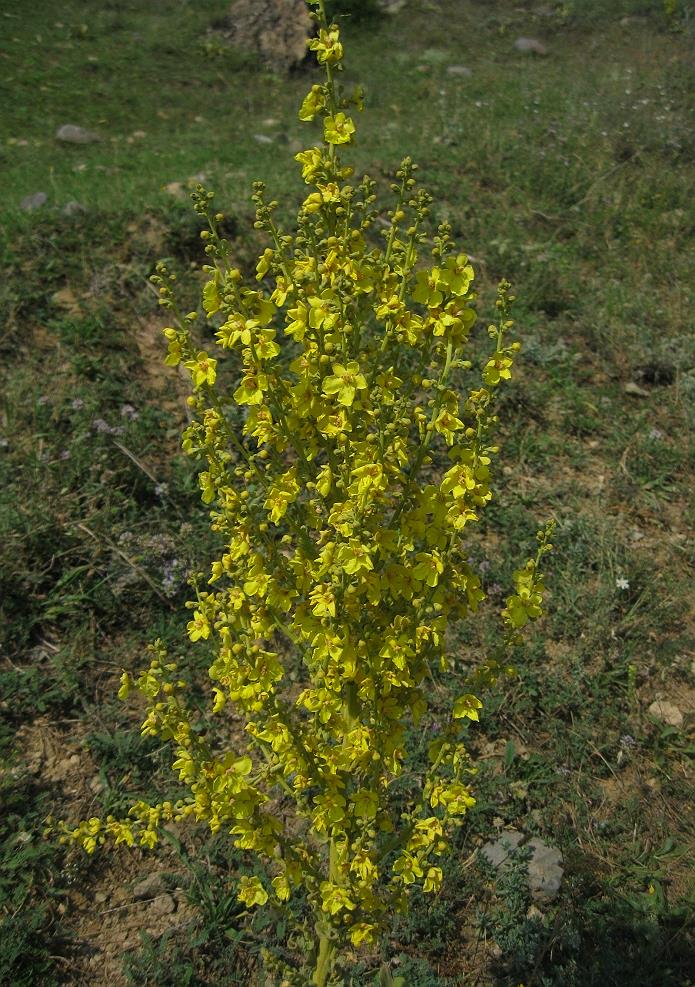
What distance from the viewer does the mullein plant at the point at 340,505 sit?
6.68ft

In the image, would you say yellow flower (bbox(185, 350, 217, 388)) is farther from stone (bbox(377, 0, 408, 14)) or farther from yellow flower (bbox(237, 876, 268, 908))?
stone (bbox(377, 0, 408, 14))

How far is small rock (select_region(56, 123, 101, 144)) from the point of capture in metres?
9.88

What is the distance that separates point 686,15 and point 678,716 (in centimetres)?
1610

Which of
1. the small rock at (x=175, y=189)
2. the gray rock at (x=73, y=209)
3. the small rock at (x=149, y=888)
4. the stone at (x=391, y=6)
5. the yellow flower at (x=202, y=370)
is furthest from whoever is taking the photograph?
the stone at (x=391, y=6)

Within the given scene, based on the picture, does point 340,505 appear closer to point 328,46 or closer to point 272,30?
point 328,46

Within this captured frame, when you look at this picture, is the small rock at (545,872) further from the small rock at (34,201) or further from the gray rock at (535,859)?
the small rock at (34,201)

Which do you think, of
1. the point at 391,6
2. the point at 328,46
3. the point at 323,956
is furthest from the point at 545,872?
the point at 391,6

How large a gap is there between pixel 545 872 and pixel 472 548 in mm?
2033

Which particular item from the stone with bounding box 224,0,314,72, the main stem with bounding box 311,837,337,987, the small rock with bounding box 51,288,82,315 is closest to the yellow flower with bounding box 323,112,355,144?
the main stem with bounding box 311,837,337,987

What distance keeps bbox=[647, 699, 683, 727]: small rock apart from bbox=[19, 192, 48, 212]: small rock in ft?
21.5

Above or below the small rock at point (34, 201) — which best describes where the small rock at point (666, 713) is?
below

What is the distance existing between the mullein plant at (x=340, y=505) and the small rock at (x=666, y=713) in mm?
2170

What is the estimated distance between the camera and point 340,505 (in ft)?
6.99

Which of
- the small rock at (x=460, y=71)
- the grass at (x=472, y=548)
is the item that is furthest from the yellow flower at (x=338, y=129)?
the small rock at (x=460, y=71)
